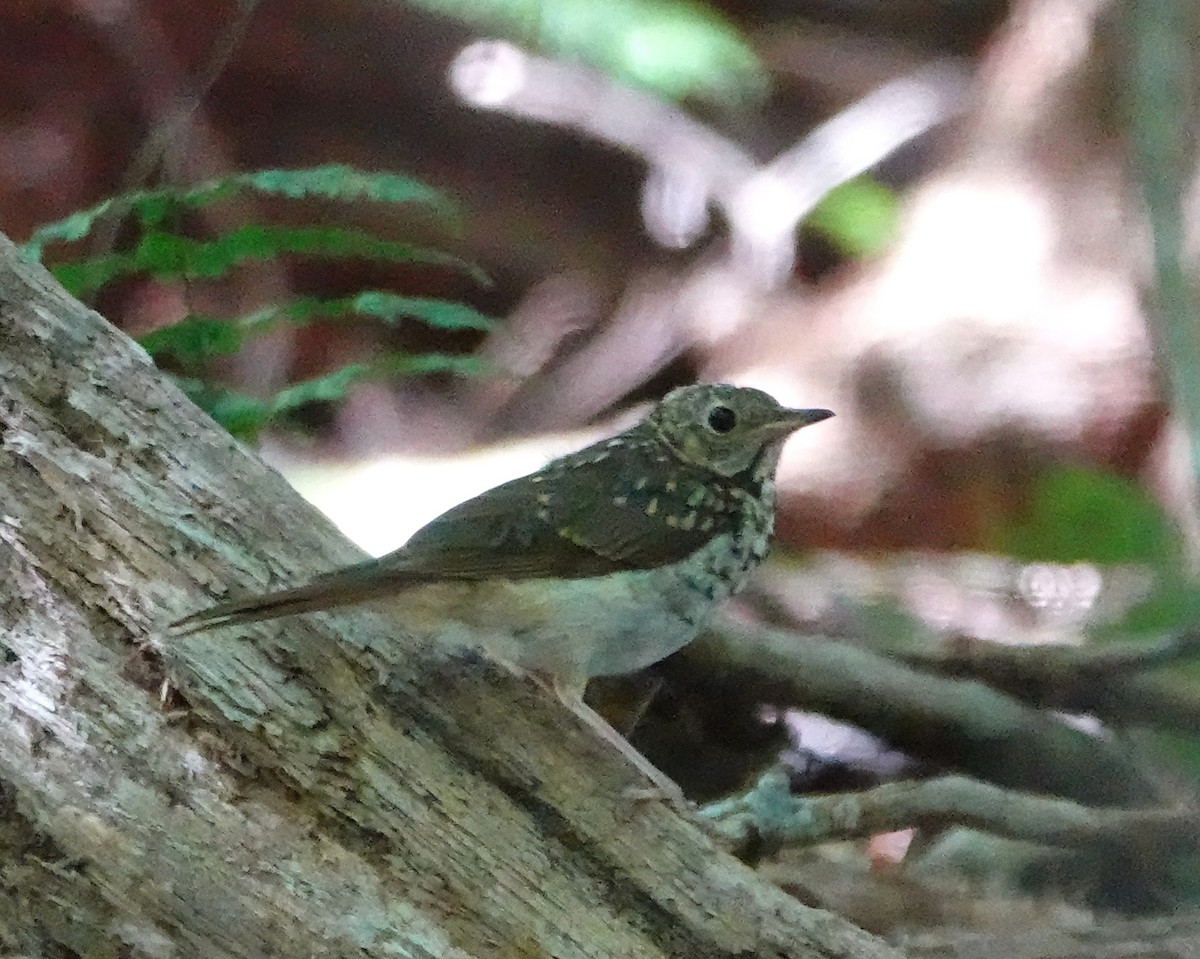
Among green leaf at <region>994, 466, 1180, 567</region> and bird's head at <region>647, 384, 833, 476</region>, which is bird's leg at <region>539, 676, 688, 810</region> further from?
green leaf at <region>994, 466, 1180, 567</region>

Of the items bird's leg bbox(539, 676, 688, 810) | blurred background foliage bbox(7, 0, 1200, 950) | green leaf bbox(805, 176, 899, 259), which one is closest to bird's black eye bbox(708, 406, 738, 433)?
bird's leg bbox(539, 676, 688, 810)

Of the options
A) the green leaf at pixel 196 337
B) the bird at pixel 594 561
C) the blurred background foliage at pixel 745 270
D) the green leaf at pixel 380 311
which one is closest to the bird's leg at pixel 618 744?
the bird at pixel 594 561

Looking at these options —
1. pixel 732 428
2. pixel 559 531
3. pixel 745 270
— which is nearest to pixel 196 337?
pixel 559 531

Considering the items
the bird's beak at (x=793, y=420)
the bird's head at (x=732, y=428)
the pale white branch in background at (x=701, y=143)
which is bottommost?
the bird's head at (x=732, y=428)

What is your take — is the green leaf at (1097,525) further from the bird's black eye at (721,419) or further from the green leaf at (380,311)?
the green leaf at (380,311)

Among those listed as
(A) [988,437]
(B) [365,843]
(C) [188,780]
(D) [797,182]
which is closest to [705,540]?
(B) [365,843]

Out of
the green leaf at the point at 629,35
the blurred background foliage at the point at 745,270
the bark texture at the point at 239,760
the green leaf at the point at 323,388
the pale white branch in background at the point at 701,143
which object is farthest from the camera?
the pale white branch in background at the point at 701,143
